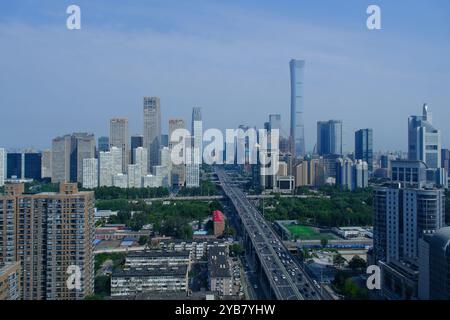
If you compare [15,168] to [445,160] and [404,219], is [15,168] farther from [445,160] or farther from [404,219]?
[445,160]

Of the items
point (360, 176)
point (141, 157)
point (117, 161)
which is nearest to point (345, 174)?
point (360, 176)

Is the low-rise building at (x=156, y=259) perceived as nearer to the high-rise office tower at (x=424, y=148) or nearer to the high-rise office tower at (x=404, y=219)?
the high-rise office tower at (x=404, y=219)

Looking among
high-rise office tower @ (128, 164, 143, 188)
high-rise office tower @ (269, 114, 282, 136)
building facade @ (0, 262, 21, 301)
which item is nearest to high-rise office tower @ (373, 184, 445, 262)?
high-rise office tower @ (269, 114, 282, 136)

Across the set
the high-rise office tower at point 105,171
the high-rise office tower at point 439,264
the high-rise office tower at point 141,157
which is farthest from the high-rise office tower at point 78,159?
the high-rise office tower at point 439,264

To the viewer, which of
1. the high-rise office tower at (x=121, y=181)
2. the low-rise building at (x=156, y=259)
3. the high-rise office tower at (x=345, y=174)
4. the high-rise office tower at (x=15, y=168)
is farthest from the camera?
the high-rise office tower at (x=345, y=174)

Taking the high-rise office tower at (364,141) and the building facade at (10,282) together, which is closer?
the building facade at (10,282)
